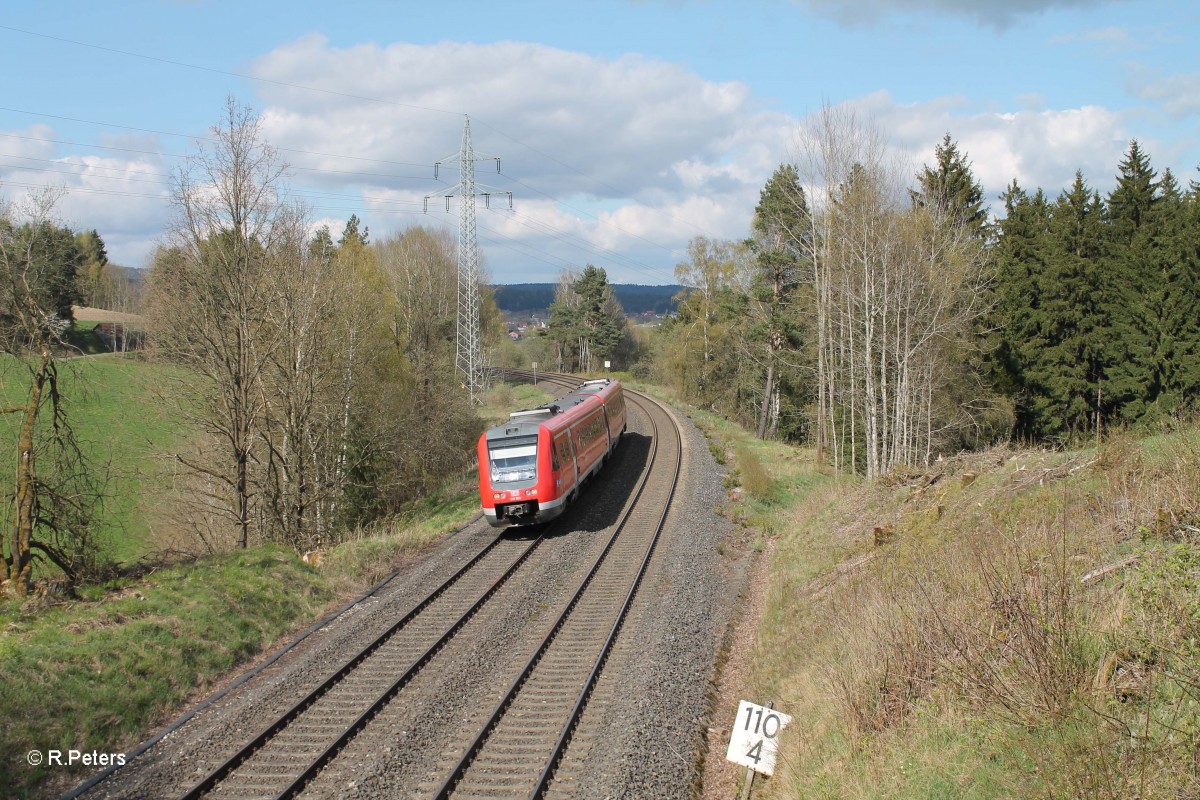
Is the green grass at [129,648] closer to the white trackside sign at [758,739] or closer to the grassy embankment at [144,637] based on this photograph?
the grassy embankment at [144,637]

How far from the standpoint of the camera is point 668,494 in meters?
21.6

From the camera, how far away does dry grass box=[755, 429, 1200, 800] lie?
511 cm

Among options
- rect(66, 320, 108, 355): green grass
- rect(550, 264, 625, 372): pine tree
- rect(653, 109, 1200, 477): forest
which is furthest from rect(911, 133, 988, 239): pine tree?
rect(66, 320, 108, 355): green grass

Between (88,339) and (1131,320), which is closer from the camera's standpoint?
(1131,320)

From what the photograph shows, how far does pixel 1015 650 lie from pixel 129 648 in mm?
10747

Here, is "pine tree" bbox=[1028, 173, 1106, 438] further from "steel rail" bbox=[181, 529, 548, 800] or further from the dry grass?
"steel rail" bbox=[181, 529, 548, 800]

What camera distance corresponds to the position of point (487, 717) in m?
9.23

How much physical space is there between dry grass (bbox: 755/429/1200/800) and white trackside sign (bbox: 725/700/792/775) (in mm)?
461

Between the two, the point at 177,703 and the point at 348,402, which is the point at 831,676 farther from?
the point at 348,402

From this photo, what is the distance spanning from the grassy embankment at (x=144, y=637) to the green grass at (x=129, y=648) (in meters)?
0.01

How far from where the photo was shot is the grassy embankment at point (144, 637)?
28.3 ft

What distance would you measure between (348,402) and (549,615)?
1315cm

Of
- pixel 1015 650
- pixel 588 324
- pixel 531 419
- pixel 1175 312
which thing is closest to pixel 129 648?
pixel 1015 650

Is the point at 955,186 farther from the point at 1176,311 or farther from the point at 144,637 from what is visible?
the point at 144,637
